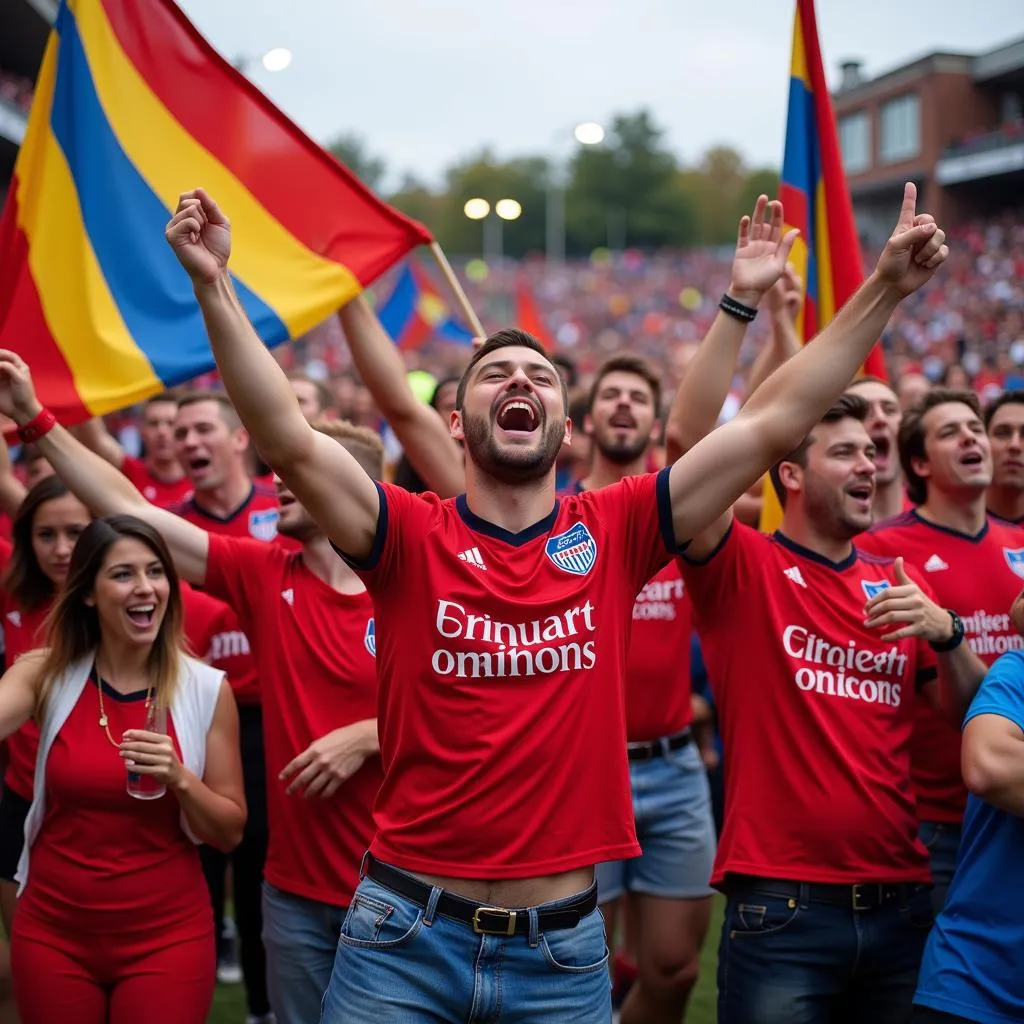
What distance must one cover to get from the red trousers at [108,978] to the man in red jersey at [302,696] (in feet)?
1.12

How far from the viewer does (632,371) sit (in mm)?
5582

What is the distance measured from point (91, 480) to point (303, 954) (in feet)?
5.48

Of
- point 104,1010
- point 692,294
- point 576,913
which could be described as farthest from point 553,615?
point 692,294

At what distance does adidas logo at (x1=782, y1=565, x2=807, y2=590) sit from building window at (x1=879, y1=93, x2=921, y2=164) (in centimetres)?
4862

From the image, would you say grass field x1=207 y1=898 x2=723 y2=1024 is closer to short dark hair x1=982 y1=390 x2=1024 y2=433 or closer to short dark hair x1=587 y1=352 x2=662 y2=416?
short dark hair x1=587 y1=352 x2=662 y2=416

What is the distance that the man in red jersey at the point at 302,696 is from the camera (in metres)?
4.06

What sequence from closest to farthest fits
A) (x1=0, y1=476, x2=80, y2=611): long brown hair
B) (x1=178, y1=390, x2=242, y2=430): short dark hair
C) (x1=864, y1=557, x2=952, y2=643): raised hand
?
Answer: (x1=864, y1=557, x2=952, y2=643): raised hand, (x1=0, y1=476, x2=80, y2=611): long brown hair, (x1=178, y1=390, x2=242, y2=430): short dark hair

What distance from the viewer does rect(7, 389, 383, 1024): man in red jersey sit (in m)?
4.06

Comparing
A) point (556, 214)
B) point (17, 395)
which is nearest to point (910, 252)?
point (17, 395)

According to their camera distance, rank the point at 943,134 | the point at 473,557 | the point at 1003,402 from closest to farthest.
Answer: the point at 473,557 → the point at 1003,402 → the point at 943,134

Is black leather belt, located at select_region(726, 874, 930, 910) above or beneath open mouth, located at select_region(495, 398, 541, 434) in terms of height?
beneath

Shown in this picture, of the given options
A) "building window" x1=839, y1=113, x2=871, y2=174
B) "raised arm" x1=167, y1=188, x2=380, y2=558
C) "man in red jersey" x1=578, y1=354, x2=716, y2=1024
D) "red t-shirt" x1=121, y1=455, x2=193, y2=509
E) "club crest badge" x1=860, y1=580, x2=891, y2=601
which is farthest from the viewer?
"building window" x1=839, y1=113, x2=871, y2=174

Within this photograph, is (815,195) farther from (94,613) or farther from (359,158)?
(359,158)

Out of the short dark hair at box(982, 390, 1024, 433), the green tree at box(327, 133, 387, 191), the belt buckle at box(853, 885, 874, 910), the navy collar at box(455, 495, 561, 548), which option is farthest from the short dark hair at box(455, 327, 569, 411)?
the green tree at box(327, 133, 387, 191)
